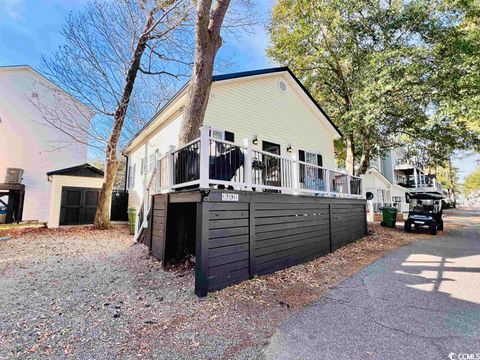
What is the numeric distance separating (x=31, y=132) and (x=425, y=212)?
850 inches

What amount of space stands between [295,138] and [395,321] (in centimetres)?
886

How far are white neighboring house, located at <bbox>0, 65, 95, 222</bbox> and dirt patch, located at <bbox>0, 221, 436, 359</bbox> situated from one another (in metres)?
8.83

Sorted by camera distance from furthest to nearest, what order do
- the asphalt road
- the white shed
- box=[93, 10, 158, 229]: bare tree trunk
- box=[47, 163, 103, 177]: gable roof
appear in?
box=[47, 163, 103, 177]: gable roof → the white shed → box=[93, 10, 158, 229]: bare tree trunk → the asphalt road

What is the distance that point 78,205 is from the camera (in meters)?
12.4

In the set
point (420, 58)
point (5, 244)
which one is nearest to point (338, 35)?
point (420, 58)

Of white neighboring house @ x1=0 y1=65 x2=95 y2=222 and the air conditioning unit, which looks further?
white neighboring house @ x1=0 y1=65 x2=95 y2=222

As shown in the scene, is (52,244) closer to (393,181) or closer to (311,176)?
(311,176)

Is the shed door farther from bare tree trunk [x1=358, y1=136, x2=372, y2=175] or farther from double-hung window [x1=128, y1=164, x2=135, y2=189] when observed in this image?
bare tree trunk [x1=358, y1=136, x2=372, y2=175]

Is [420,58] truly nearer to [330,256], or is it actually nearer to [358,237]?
[358,237]

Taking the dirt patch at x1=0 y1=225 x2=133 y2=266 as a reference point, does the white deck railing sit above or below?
above

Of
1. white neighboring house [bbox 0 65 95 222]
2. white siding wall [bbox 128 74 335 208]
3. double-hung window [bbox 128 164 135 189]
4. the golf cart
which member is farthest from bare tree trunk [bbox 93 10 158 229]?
the golf cart

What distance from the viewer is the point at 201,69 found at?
5.96 meters

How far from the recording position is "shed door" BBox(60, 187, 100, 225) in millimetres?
11938

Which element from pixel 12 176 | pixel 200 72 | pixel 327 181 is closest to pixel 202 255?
pixel 200 72
